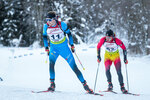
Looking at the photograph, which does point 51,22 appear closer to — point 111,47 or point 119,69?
point 111,47

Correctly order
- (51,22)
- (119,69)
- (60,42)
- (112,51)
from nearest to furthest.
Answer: (51,22) < (60,42) < (119,69) < (112,51)

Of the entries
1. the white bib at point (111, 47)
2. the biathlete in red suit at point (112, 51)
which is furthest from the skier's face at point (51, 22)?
the white bib at point (111, 47)

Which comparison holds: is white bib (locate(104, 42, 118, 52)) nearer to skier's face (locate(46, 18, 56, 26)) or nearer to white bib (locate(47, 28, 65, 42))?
white bib (locate(47, 28, 65, 42))

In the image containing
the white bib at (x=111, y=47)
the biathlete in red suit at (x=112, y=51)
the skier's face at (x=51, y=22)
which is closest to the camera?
the skier's face at (x=51, y=22)

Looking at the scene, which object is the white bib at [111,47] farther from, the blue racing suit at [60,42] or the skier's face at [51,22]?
the skier's face at [51,22]

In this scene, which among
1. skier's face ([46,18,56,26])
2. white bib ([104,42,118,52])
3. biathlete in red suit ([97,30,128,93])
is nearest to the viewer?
skier's face ([46,18,56,26])

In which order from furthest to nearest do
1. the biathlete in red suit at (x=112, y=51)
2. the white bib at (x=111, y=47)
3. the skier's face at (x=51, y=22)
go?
1. the white bib at (x=111, y=47)
2. the biathlete in red suit at (x=112, y=51)
3. the skier's face at (x=51, y=22)

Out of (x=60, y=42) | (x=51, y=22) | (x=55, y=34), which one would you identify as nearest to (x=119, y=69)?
(x=60, y=42)

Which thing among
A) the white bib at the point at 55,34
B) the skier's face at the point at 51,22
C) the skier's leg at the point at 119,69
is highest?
the skier's face at the point at 51,22

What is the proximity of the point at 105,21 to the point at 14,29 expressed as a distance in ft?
44.3

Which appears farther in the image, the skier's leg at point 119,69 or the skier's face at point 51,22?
the skier's leg at point 119,69

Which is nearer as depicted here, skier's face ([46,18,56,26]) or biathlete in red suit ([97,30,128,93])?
skier's face ([46,18,56,26])

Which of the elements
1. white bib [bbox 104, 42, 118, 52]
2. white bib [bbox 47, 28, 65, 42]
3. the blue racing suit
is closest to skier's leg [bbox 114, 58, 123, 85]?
white bib [bbox 104, 42, 118, 52]

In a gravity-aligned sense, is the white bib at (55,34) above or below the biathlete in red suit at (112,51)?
above
